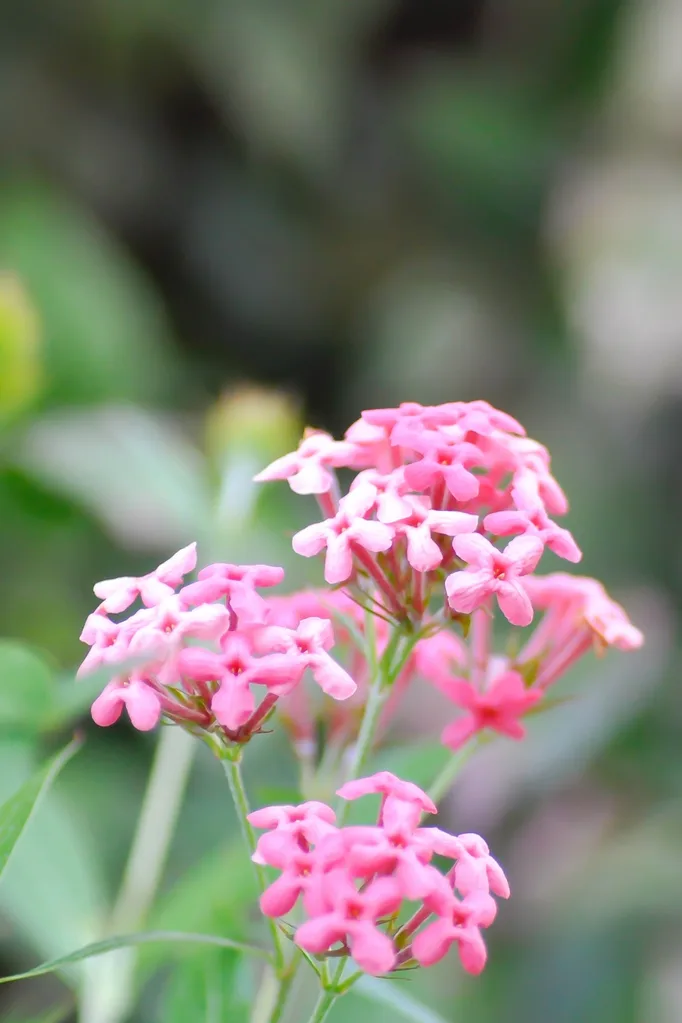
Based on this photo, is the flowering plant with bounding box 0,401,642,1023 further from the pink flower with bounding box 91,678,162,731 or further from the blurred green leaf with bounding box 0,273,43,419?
the blurred green leaf with bounding box 0,273,43,419

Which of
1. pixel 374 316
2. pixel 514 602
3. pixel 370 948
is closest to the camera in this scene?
pixel 370 948

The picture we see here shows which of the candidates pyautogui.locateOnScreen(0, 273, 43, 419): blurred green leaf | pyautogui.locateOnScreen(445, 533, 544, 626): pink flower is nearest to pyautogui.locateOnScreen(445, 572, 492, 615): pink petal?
pyautogui.locateOnScreen(445, 533, 544, 626): pink flower

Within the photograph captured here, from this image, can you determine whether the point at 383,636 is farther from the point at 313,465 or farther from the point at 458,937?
the point at 458,937

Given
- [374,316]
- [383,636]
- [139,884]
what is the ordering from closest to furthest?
[383,636] < [139,884] < [374,316]

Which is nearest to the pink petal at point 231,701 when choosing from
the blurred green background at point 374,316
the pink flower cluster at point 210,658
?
the pink flower cluster at point 210,658

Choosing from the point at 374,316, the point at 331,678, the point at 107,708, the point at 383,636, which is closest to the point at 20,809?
the point at 107,708

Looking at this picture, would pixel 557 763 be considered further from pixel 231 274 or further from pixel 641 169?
pixel 641 169

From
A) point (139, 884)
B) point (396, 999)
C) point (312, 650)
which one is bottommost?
point (139, 884)
